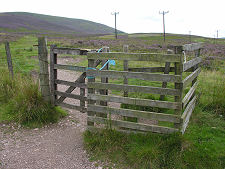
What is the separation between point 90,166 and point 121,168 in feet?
2.10

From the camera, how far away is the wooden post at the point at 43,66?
613 centimetres

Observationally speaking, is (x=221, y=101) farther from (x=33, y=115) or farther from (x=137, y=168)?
(x=33, y=115)

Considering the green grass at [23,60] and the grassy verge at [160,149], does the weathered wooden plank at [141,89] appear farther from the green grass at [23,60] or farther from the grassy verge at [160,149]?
the green grass at [23,60]

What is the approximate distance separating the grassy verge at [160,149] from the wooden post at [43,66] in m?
2.18

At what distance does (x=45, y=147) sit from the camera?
4.88 meters

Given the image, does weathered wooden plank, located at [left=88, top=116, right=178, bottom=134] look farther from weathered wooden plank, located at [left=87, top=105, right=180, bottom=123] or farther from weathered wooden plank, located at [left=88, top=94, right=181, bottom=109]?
weathered wooden plank, located at [left=88, top=94, right=181, bottom=109]

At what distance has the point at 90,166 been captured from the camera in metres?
4.15

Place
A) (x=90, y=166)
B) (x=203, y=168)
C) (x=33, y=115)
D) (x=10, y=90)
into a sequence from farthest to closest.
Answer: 1. (x=10, y=90)
2. (x=33, y=115)
3. (x=90, y=166)
4. (x=203, y=168)

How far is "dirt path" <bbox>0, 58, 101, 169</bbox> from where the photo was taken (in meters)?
4.23

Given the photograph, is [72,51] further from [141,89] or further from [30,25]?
[30,25]

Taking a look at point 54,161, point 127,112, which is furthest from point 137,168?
point 54,161

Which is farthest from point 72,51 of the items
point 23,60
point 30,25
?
point 30,25

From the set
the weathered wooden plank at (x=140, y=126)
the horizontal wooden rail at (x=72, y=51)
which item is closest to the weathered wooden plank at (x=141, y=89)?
the weathered wooden plank at (x=140, y=126)

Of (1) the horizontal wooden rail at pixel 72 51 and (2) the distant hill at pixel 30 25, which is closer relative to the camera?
(1) the horizontal wooden rail at pixel 72 51
